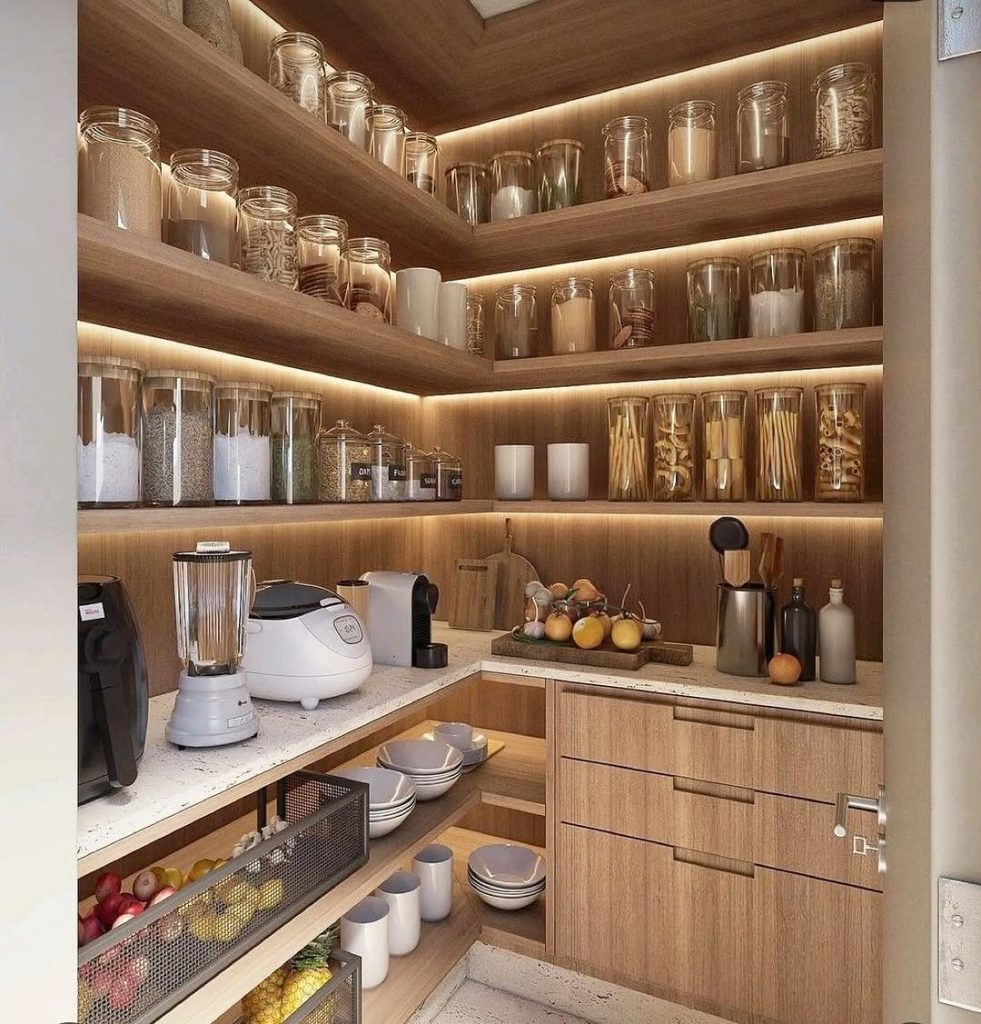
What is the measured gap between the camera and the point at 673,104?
7.71 feet

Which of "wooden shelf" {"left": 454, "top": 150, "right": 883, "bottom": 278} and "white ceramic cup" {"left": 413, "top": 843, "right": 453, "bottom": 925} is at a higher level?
"wooden shelf" {"left": 454, "top": 150, "right": 883, "bottom": 278}

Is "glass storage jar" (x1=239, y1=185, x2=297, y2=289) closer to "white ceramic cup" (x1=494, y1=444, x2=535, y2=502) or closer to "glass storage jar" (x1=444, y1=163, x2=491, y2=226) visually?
"glass storage jar" (x1=444, y1=163, x2=491, y2=226)

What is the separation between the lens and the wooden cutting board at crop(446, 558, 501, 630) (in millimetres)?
2549

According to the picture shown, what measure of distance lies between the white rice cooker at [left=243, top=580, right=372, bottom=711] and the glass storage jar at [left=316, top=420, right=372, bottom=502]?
281mm

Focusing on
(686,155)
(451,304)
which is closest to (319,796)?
(451,304)

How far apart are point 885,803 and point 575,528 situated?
1768 millimetres

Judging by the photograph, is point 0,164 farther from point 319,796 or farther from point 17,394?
point 319,796

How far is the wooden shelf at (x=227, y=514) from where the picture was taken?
3.87 ft

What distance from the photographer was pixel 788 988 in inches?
69.3

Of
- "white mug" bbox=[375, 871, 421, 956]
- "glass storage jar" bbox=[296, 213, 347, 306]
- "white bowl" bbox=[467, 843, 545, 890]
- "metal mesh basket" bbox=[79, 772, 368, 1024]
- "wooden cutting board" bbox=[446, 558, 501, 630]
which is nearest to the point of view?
"metal mesh basket" bbox=[79, 772, 368, 1024]

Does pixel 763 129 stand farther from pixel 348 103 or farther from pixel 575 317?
pixel 348 103

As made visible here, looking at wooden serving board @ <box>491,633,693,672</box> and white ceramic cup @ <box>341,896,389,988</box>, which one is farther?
wooden serving board @ <box>491,633,693,672</box>

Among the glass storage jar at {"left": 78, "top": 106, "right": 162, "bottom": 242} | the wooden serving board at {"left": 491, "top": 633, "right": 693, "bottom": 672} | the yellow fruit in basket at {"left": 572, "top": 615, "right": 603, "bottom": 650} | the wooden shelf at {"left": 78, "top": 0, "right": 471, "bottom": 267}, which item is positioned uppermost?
the wooden shelf at {"left": 78, "top": 0, "right": 471, "bottom": 267}

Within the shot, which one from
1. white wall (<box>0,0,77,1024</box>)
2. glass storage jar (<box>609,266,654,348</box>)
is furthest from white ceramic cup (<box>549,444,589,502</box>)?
white wall (<box>0,0,77,1024</box>)
